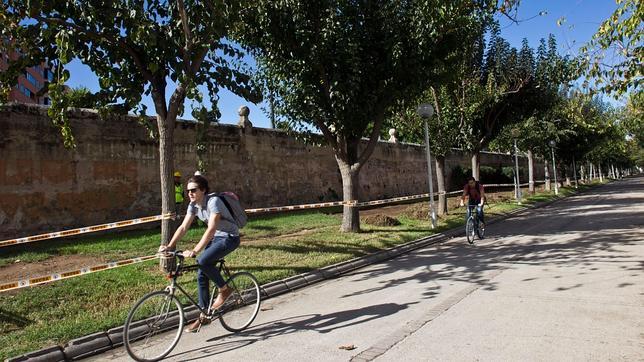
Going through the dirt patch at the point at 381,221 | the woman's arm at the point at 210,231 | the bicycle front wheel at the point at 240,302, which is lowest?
the bicycle front wheel at the point at 240,302

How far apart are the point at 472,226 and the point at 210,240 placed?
8674 mm

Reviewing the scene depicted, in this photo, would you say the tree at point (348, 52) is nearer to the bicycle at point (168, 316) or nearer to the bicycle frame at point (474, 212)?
the bicycle frame at point (474, 212)

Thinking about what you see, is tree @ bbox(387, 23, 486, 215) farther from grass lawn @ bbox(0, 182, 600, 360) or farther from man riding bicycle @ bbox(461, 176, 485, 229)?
man riding bicycle @ bbox(461, 176, 485, 229)

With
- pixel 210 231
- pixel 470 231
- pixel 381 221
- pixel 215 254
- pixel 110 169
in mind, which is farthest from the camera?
pixel 381 221

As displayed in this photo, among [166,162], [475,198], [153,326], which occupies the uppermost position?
A: [166,162]

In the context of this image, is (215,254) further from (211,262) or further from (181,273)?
(181,273)

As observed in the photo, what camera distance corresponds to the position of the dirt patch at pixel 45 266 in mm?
8351

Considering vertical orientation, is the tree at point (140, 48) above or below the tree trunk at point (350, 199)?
above

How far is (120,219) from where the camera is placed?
13.6 m

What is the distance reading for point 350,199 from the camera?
44.8 ft

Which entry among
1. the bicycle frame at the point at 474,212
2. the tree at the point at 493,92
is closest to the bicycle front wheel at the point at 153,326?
the bicycle frame at the point at 474,212

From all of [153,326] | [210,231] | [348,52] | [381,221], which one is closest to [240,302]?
[153,326]

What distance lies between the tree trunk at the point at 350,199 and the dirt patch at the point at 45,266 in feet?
21.2

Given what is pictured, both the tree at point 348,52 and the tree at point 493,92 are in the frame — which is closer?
the tree at point 348,52
